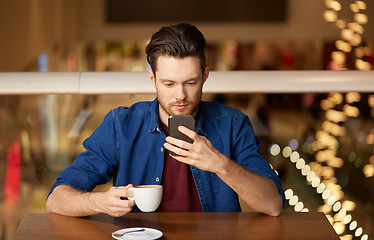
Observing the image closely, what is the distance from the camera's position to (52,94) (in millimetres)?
2238

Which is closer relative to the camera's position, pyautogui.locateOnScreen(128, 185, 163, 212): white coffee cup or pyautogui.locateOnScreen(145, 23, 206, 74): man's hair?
pyautogui.locateOnScreen(128, 185, 163, 212): white coffee cup

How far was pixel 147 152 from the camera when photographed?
1.69 meters

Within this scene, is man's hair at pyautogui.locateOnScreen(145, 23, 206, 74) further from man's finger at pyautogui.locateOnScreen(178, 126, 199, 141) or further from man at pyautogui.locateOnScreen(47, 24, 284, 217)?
man's finger at pyautogui.locateOnScreen(178, 126, 199, 141)

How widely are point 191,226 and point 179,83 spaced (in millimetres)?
405

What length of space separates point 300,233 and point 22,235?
0.63 m

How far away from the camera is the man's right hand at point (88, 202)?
52.5 inches

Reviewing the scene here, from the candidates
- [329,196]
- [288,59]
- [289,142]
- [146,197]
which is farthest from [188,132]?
[288,59]

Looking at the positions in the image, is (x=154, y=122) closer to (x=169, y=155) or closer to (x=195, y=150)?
(x=169, y=155)

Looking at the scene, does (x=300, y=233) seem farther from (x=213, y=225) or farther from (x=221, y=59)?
(x=221, y=59)

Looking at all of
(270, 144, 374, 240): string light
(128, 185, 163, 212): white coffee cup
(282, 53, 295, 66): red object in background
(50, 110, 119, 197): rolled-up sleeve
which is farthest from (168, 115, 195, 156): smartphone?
(282, 53, 295, 66): red object in background

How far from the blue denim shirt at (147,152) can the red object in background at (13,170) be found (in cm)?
74

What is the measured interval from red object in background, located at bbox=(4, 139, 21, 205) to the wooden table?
926 millimetres

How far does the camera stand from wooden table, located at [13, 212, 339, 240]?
1.28 metres

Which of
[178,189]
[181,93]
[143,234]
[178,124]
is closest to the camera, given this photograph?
[143,234]
